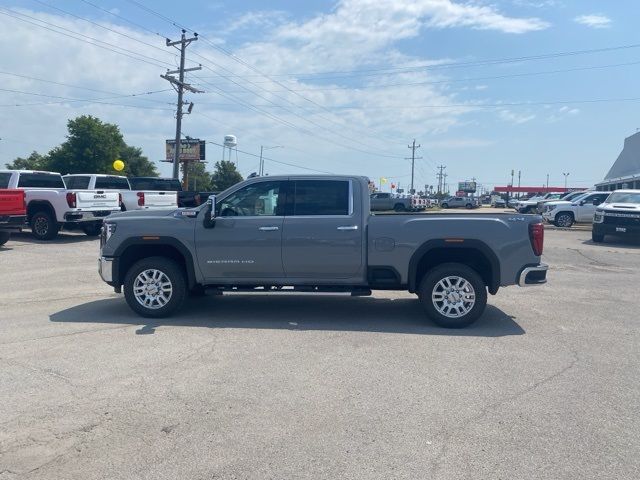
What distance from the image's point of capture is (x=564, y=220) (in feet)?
90.1

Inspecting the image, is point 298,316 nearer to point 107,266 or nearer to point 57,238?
point 107,266

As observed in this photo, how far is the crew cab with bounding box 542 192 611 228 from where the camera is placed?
89.1ft

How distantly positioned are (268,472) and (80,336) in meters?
4.04

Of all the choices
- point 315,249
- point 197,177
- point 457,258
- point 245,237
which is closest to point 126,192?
point 245,237

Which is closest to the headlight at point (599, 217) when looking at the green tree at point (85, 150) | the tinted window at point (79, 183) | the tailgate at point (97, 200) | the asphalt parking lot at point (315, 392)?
the asphalt parking lot at point (315, 392)

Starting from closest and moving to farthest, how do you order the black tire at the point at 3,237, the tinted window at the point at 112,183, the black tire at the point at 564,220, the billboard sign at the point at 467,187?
the black tire at the point at 3,237, the tinted window at the point at 112,183, the black tire at the point at 564,220, the billboard sign at the point at 467,187

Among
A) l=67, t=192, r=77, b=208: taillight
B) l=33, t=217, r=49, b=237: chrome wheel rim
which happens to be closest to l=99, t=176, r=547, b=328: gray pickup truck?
l=67, t=192, r=77, b=208: taillight

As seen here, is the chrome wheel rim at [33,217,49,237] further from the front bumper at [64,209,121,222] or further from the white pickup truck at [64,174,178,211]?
the white pickup truck at [64,174,178,211]

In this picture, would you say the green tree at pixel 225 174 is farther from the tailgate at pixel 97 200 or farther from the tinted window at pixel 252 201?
the tinted window at pixel 252 201

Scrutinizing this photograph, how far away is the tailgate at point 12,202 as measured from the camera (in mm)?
14562

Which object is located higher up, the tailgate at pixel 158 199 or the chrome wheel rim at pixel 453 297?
the tailgate at pixel 158 199

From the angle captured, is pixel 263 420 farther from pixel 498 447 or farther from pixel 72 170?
pixel 72 170

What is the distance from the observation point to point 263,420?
14.9 ft

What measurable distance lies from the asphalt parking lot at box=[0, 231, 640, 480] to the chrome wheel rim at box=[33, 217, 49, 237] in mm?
9132
